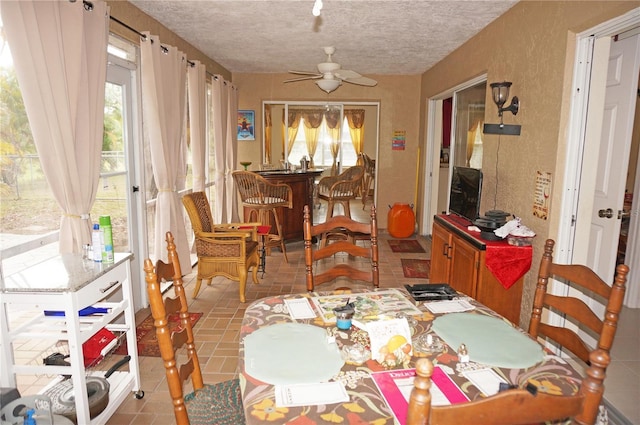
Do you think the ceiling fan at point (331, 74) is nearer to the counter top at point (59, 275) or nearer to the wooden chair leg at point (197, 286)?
the wooden chair leg at point (197, 286)

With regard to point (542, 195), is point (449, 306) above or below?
below

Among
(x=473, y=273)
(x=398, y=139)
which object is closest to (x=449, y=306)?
(x=473, y=273)

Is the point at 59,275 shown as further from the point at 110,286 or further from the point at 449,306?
the point at 449,306

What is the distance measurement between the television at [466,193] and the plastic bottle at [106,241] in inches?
106

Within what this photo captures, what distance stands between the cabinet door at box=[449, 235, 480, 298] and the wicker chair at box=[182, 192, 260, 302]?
72.8 inches

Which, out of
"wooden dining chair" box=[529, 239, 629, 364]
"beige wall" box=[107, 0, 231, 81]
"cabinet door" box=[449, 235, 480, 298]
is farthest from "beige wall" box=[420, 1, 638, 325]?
"beige wall" box=[107, 0, 231, 81]

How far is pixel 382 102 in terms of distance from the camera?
6902 mm

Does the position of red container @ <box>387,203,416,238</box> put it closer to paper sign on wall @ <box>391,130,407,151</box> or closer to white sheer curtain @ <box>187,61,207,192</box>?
paper sign on wall @ <box>391,130,407,151</box>

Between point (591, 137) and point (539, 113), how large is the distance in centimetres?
45

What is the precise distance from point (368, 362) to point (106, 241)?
1.66 metres

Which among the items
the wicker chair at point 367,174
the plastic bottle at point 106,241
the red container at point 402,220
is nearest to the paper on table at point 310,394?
the plastic bottle at point 106,241

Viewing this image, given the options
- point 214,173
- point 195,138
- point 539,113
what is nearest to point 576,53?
point 539,113

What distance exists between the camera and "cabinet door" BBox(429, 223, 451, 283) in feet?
11.7

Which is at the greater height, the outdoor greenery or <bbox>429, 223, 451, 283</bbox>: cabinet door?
the outdoor greenery
